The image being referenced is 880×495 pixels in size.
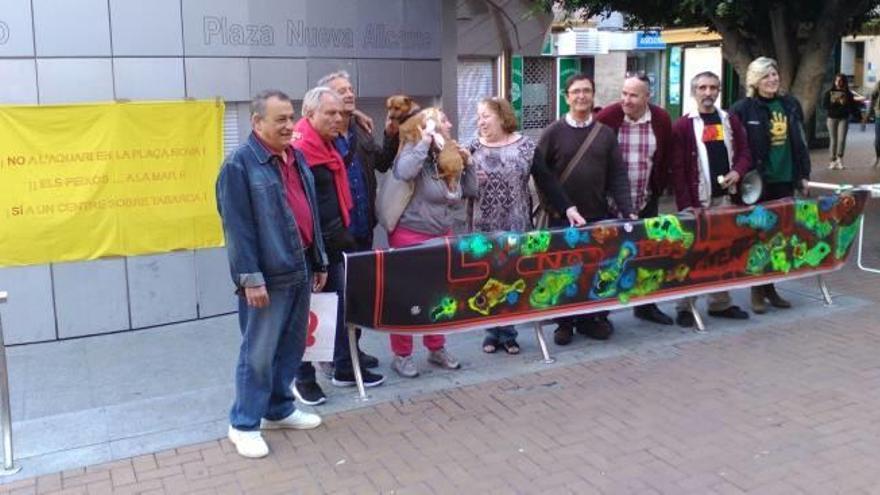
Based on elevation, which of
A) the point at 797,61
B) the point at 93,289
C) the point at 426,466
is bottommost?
the point at 426,466

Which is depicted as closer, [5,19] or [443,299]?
[443,299]

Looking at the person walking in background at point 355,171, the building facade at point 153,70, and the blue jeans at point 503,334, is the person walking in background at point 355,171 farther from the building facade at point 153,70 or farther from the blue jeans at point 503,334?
the building facade at point 153,70

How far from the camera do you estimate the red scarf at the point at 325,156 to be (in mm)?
4910

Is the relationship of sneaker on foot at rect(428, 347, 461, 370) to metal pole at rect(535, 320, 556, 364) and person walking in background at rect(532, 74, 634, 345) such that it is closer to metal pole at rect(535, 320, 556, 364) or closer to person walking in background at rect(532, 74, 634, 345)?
metal pole at rect(535, 320, 556, 364)

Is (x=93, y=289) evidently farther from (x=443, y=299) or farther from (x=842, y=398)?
(x=842, y=398)

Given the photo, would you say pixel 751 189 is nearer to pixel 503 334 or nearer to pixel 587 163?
pixel 587 163

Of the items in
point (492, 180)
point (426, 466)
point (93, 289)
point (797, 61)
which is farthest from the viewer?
point (797, 61)

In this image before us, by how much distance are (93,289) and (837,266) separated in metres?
5.68

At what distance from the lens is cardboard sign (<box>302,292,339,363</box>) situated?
494 centimetres

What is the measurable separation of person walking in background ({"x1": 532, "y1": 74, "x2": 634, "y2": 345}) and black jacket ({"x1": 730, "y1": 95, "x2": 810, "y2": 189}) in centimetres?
117

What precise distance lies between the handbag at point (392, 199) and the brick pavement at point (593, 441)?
42.1 inches

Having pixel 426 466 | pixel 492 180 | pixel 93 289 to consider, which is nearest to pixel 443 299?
pixel 492 180

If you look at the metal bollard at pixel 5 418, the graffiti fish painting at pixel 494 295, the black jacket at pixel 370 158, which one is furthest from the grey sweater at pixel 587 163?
the metal bollard at pixel 5 418

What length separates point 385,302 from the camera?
5.19 meters
